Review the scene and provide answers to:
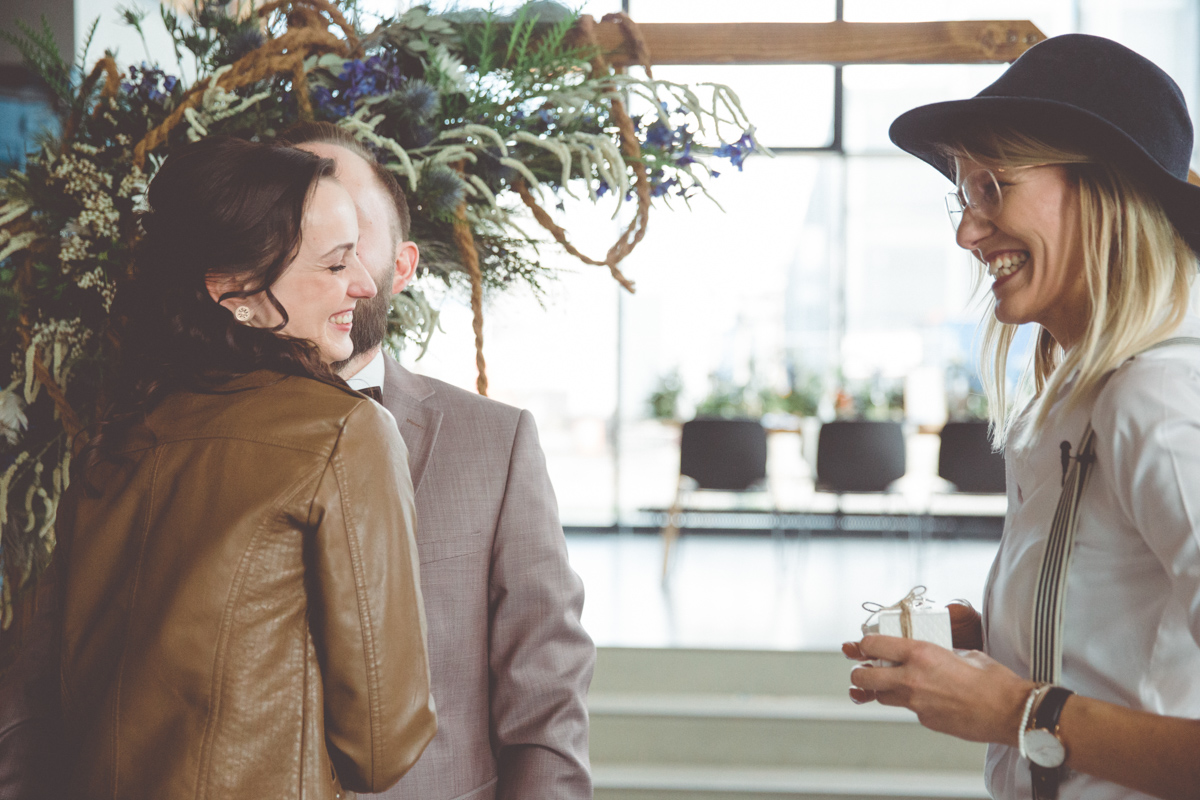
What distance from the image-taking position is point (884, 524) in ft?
23.4

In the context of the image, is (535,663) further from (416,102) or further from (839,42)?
(839,42)

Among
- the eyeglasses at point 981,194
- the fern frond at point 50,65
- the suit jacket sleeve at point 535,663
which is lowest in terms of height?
the suit jacket sleeve at point 535,663

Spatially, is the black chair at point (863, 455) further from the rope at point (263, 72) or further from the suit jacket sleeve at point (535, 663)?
the rope at point (263, 72)

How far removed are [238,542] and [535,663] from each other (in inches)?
21.9

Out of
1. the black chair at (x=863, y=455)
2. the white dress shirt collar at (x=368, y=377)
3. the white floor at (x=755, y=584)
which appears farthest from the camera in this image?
the black chair at (x=863, y=455)

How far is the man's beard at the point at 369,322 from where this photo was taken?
4.13 ft

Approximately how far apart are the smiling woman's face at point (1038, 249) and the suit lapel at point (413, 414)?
2.67 ft

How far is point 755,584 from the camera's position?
5340 mm

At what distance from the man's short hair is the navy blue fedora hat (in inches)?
31.7

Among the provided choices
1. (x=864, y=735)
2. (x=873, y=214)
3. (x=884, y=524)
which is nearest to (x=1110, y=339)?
(x=864, y=735)

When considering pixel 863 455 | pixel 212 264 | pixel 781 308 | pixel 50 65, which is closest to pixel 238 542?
pixel 212 264

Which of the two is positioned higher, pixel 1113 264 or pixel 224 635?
pixel 1113 264

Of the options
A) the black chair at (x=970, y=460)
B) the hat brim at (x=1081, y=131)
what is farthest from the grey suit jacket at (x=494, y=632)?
the black chair at (x=970, y=460)

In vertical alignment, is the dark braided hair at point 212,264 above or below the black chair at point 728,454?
above
